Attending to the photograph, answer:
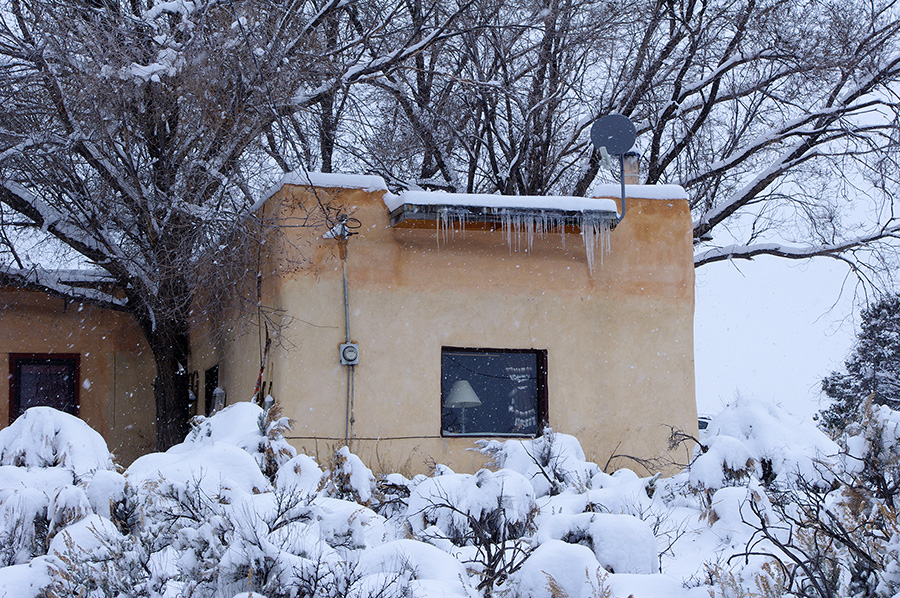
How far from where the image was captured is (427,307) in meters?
10.4

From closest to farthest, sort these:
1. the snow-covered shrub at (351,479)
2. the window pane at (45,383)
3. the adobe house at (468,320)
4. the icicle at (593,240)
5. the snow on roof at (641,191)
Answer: the snow-covered shrub at (351,479)
the adobe house at (468,320)
the icicle at (593,240)
the snow on roof at (641,191)
the window pane at (45,383)

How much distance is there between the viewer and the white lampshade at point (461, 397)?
1049 centimetres

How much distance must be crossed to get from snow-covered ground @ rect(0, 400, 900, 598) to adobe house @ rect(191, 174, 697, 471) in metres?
2.29

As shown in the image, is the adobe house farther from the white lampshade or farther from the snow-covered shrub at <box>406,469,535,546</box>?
the snow-covered shrub at <box>406,469,535,546</box>

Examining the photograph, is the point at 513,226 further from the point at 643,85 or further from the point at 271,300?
the point at 643,85

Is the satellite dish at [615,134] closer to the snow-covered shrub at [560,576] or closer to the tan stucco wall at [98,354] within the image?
the snow-covered shrub at [560,576]

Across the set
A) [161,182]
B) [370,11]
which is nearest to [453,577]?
[161,182]

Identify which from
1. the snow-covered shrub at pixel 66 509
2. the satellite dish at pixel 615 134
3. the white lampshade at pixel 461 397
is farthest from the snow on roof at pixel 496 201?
the snow-covered shrub at pixel 66 509

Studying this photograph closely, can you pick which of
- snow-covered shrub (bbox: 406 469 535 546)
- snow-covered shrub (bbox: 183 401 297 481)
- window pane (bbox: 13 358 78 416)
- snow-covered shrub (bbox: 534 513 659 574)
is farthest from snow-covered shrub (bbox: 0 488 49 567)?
window pane (bbox: 13 358 78 416)

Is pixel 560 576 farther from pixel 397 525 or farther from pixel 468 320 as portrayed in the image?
pixel 468 320

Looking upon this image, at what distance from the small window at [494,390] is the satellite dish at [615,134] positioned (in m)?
2.58

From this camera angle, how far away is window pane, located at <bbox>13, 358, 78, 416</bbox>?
13.7m

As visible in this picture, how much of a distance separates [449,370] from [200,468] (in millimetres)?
5256

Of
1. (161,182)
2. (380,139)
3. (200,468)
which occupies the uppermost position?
(380,139)
